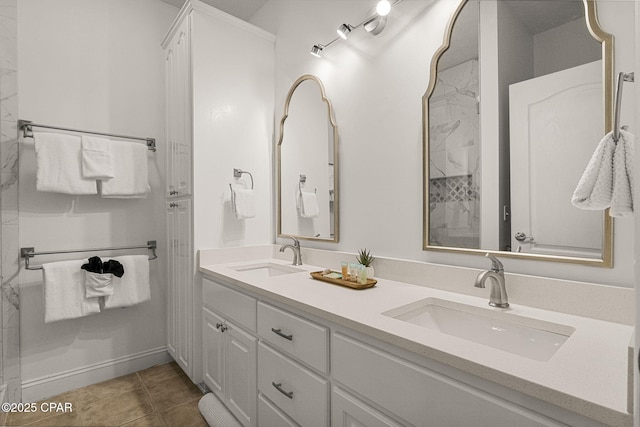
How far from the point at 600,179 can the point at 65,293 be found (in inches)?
104

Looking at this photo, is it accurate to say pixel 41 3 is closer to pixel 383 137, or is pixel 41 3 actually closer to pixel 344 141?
pixel 344 141

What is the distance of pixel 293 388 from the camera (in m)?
1.23

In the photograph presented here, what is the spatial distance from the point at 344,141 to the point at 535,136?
3.10 feet

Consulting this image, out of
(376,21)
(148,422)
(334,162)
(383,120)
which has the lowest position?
(148,422)

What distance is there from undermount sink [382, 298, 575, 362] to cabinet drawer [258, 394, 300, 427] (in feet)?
2.08

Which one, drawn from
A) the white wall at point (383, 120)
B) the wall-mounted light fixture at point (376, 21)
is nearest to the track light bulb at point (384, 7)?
the wall-mounted light fixture at point (376, 21)

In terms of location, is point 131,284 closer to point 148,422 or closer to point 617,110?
point 148,422

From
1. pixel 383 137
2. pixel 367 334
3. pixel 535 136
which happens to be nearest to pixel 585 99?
pixel 535 136

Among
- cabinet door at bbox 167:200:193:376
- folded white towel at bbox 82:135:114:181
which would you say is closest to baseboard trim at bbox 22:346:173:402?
cabinet door at bbox 167:200:193:376

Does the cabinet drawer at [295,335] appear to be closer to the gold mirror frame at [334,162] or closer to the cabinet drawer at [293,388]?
the cabinet drawer at [293,388]

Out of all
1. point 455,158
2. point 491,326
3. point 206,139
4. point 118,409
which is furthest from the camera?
point 206,139

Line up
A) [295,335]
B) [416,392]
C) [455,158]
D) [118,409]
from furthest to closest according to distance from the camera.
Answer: [118,409] → [455,158] → [295,335] → [416,392]

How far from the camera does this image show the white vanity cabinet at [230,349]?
1.51m

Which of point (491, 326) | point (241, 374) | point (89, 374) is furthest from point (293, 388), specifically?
point (89, 374)
